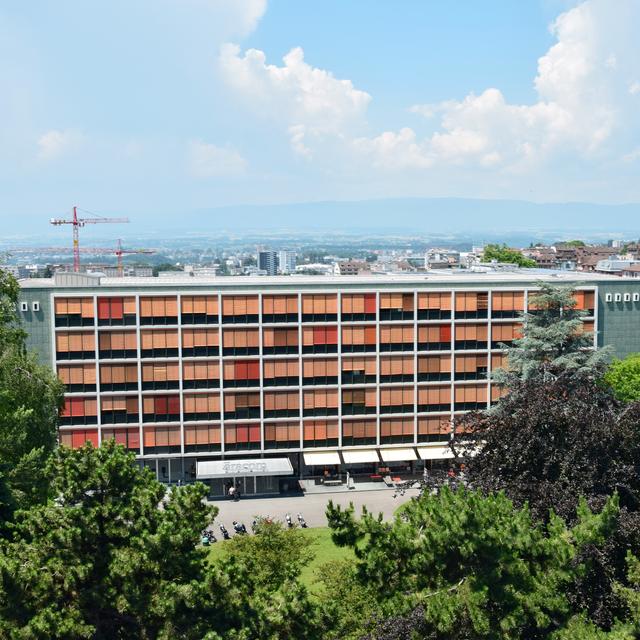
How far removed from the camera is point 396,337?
191 ft

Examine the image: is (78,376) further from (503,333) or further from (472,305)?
(503,333)

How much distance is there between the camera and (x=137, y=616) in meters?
20.3

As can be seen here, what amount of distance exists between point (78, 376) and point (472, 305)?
79.0 ft

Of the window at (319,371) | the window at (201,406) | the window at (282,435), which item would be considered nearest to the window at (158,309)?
the window at (201,406)

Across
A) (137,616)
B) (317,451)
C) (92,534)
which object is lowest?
(317,451)

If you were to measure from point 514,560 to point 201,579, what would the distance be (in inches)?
280

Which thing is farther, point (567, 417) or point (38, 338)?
point (38, 338)

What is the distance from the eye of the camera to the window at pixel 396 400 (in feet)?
192

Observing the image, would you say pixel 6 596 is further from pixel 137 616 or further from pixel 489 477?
pixel 489 477

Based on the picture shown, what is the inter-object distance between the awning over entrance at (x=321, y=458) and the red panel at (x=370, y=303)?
898 centimetres

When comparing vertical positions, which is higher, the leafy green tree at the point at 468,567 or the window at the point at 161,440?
the leafy green tree at the point at 468,567

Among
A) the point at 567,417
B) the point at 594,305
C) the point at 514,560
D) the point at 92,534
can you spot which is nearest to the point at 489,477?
the point at 567,417

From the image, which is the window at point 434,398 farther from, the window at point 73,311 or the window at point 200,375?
the window at point 73,311

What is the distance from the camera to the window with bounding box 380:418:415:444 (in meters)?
58.8
